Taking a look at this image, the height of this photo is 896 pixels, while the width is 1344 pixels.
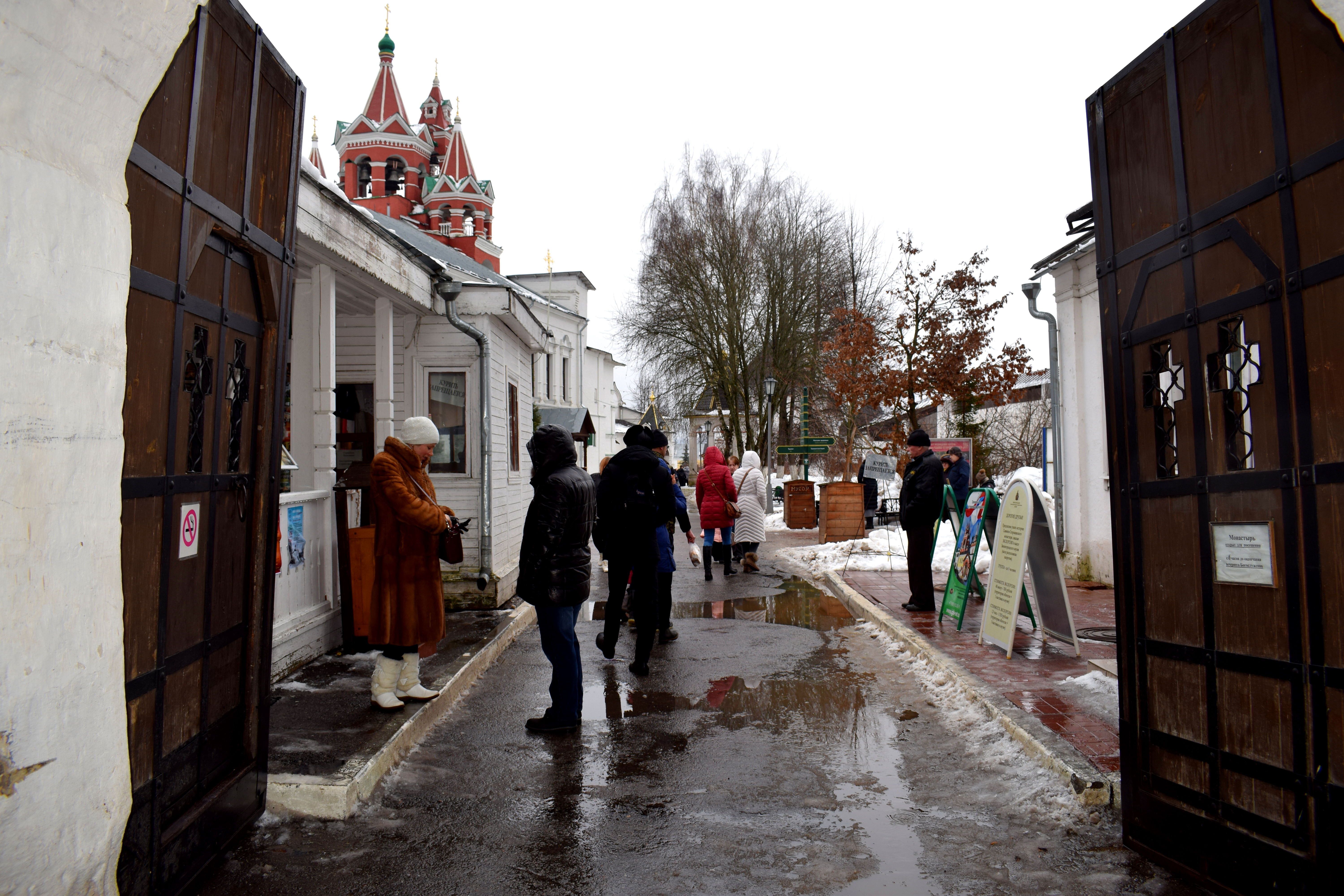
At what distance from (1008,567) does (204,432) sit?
5.68 m

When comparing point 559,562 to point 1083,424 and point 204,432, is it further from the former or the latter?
point 1083,424

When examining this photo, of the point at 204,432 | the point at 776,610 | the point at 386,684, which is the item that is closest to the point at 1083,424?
the point at 776,610

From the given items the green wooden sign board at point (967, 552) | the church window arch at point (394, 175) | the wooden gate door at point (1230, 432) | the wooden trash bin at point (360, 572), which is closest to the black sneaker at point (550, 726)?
the wooden trash bin at point (360, 572)

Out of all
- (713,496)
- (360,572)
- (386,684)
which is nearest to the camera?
(386,684)

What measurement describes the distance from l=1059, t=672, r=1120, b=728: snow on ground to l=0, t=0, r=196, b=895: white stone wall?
457 centimetres

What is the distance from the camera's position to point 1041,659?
21.2ft

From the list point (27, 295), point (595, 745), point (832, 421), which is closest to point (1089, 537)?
point (595, 745)

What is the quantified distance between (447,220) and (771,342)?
1914cm

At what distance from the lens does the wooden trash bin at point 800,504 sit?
73.5 feet

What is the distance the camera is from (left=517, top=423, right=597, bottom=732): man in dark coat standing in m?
5.09

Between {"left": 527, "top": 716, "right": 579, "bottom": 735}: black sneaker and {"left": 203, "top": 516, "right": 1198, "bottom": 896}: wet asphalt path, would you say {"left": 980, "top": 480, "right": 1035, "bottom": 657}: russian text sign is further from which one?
{"left": 527, "top": 716, "right": 579, "bottom": 735}: black sneaker

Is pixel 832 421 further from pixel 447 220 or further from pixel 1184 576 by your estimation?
pixel 1184 576

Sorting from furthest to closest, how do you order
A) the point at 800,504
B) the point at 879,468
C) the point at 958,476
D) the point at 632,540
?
the point at 800,504 < the point at 879,468 < the point at 958,476 < the point at 632,540

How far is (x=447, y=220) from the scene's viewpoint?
4200cm
